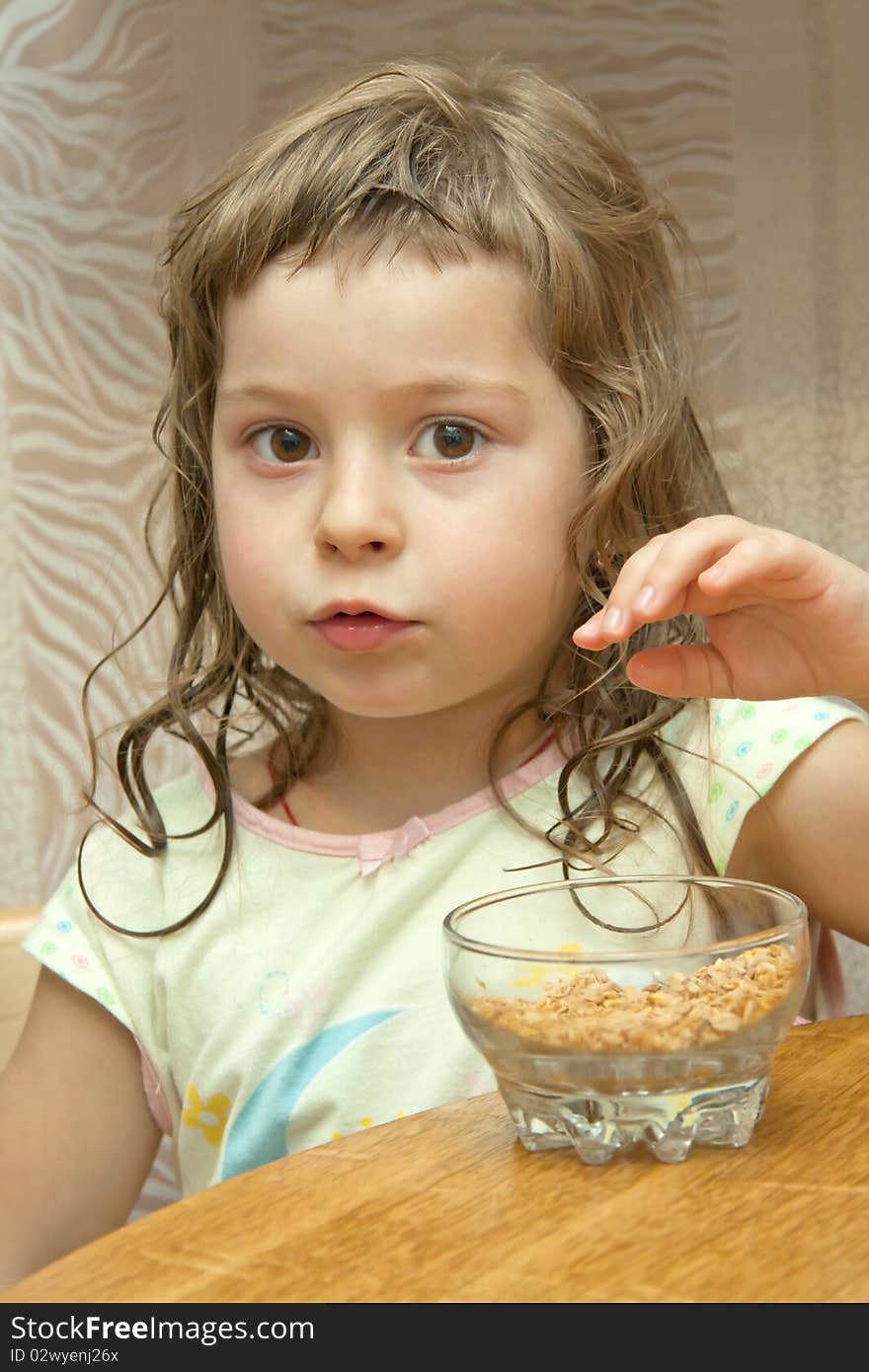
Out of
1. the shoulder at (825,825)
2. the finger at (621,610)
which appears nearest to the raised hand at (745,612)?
the finger at (621,610)

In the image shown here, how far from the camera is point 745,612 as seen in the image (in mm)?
774

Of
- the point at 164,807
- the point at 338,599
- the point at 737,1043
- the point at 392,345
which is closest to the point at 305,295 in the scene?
the point at 392,345

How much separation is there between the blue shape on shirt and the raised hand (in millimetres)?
316

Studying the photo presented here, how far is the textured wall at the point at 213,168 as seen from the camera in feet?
4.50

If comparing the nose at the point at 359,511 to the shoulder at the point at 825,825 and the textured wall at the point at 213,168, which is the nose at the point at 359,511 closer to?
the shoulder at the point at 825,825

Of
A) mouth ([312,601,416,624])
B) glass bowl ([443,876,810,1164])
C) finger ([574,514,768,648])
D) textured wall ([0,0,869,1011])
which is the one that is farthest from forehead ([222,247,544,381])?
textured wall ([0,0,869,1011])

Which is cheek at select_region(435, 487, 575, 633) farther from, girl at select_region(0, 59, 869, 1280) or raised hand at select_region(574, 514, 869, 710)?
raised hand at select_region(574, 514, 869, 710)

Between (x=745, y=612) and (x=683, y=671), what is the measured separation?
45 millimetres

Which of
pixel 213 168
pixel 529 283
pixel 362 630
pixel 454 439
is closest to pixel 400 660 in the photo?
pixel 362 630

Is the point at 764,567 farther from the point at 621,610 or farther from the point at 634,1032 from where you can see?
the point at 634,1032

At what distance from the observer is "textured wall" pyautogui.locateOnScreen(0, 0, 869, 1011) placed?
137 centimetres

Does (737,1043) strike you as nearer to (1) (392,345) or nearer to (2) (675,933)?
(2) (675,933)

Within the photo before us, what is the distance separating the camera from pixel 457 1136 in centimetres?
58
